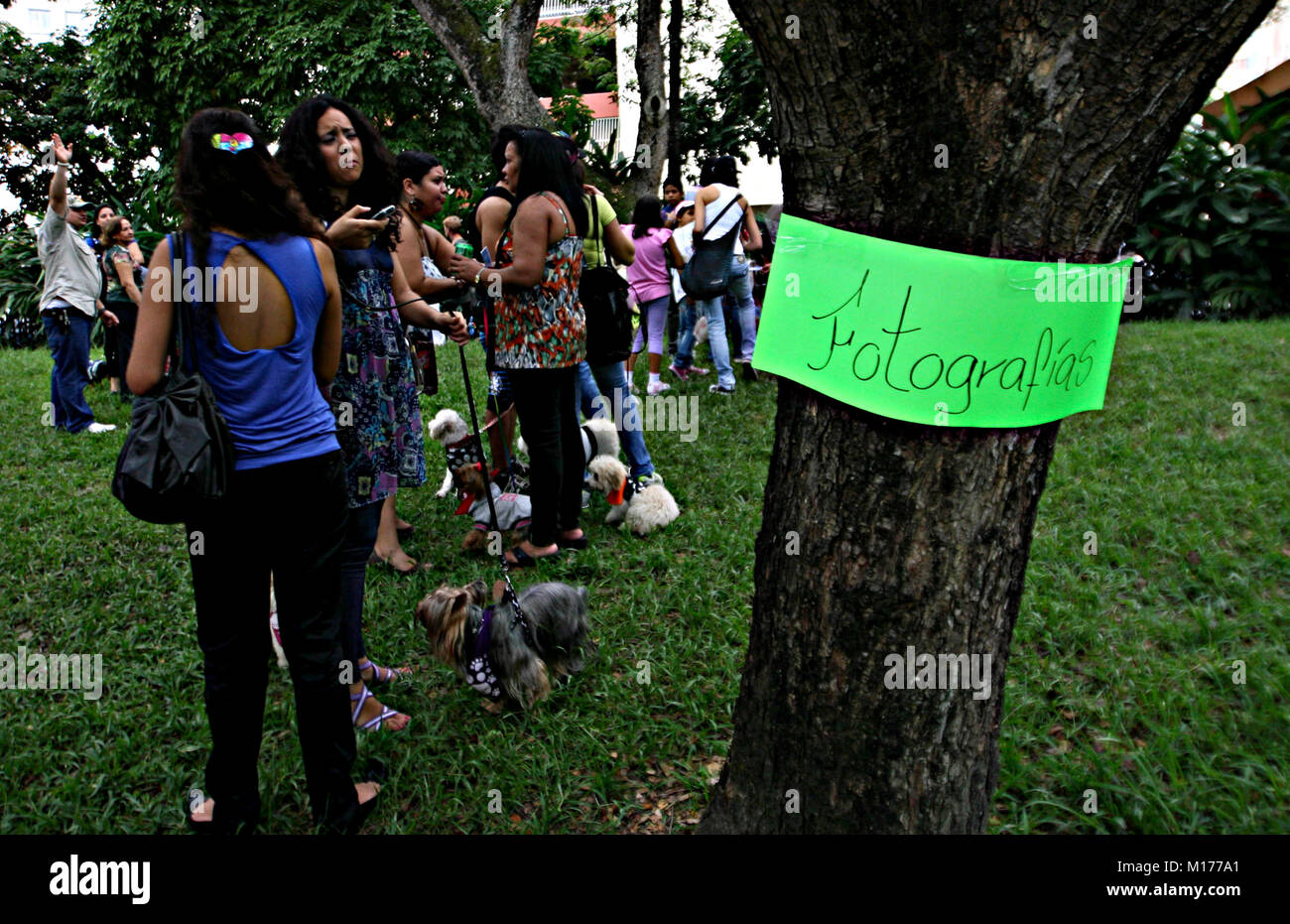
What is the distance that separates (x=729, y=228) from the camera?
7.57 m

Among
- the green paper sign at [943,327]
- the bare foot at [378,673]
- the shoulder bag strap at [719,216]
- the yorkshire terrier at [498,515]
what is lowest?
the bare foot at [378,673]

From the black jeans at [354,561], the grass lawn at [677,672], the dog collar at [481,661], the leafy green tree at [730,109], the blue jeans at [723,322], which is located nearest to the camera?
the grass lawn at [677,672]

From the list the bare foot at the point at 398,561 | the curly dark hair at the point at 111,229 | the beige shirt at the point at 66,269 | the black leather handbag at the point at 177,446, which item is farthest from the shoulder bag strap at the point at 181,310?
the curly dark hair at the point at 111,229

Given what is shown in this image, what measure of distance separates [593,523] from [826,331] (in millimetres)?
3568

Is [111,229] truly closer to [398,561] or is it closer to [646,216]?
[646,216]

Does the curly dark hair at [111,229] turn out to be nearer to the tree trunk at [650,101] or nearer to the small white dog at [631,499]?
the small white dog at [631,499]

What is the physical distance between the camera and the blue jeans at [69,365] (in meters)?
7.35

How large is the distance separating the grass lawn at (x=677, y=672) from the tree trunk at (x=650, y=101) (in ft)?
21.4

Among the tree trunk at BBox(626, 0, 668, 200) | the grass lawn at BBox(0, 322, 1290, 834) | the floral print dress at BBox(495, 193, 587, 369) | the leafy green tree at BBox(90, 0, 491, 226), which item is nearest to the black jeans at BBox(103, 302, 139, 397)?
the grass lawn at BBox(0, 322, 1290, 834)

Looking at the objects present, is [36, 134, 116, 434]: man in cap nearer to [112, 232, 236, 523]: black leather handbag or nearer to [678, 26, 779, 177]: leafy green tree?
[112, 232, 236, 523]: black leather handbag

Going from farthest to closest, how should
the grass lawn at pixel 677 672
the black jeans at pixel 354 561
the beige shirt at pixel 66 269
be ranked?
the beige shirt at pixel 66 269, the black jeans at pixel 354 561, the grass lawn at pixel 677 672

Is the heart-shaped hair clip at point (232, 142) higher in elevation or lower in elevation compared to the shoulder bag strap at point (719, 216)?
lower

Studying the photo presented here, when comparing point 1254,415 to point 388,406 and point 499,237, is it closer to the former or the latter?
point 499,237

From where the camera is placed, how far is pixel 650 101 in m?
11.0
